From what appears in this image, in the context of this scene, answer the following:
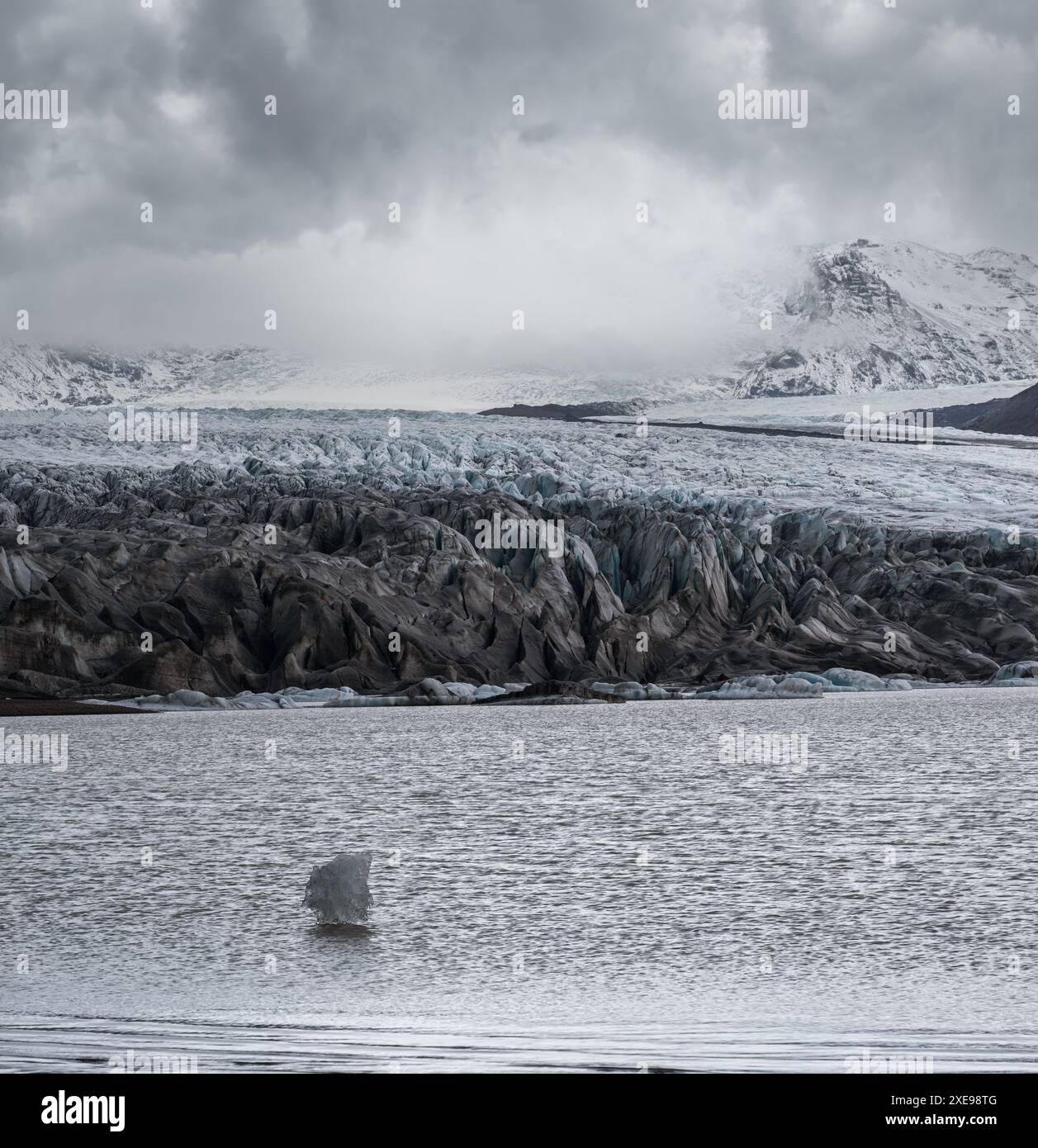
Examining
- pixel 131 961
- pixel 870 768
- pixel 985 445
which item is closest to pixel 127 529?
pixel 870 768

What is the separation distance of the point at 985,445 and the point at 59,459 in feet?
346

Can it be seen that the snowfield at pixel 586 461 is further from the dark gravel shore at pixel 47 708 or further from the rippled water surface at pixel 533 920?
the rippled water surface at pixel 533 920

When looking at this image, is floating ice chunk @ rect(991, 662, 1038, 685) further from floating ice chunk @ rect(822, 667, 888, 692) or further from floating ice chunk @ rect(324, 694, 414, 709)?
floating ice chunk @ rect(324, 694, 414, 709)

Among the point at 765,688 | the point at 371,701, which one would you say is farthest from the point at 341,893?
the point at 765,688

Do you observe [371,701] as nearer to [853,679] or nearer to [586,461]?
[853,679]

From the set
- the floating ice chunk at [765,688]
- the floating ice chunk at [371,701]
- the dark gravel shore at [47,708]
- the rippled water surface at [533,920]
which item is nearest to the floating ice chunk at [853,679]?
the floating ice chunk at [765,688]

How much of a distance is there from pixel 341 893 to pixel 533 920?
282cm

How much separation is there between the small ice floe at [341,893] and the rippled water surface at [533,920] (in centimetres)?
30

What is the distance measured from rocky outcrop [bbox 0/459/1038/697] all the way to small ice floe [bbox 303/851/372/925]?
210ft

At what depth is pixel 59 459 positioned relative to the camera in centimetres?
14038

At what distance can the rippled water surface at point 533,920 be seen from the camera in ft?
49.8

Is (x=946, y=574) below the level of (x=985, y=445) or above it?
below

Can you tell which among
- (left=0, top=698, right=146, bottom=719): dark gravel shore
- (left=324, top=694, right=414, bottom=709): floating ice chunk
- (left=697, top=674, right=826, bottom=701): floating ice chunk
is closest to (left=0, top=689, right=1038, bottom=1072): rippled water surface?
(left=0, top=698, right=146, bottom=719): dark gravel shore
